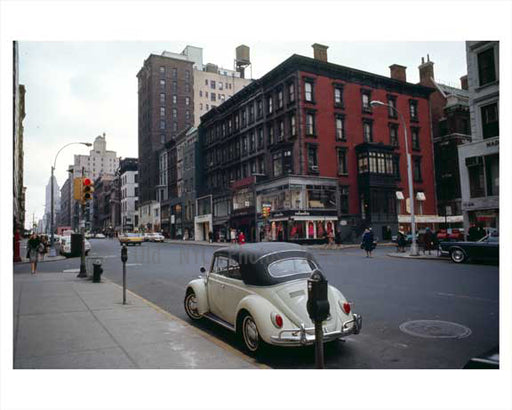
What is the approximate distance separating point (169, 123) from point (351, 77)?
45785 mm

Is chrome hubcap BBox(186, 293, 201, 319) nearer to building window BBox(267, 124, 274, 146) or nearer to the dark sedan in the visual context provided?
the dark sedan

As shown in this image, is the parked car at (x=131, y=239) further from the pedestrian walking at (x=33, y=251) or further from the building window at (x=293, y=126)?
the pedestrian walking at (x=33, y=251)

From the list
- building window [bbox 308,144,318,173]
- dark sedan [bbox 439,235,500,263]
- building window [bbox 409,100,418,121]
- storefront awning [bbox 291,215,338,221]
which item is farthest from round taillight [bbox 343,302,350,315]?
building window [bbox 409,100,418,121]

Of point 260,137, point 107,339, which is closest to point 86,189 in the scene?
point 107,339

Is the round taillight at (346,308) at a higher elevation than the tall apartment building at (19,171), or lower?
lower

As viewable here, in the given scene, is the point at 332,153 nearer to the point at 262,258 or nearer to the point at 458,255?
the point at 458,255

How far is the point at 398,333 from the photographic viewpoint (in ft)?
21.1

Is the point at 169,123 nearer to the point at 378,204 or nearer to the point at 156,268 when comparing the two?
the point at 378,204

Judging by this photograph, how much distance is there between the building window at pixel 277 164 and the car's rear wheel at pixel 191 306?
3214cm

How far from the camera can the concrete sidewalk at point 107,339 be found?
5.07 metres

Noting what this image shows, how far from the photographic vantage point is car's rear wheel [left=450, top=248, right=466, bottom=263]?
51.6 ft

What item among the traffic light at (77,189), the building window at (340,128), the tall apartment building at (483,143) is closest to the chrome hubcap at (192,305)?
the traffic light at (77,189)

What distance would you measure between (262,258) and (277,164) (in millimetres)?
34954
